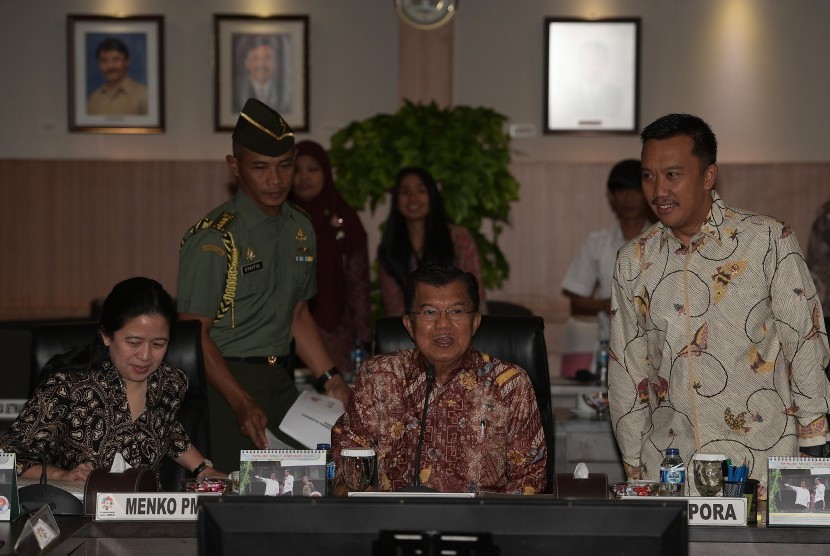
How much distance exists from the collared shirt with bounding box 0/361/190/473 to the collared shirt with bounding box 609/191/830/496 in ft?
3.85

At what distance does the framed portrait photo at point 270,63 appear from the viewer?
24.8ft

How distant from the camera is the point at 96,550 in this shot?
7.22 ft

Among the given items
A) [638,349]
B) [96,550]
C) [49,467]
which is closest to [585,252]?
[638,349]

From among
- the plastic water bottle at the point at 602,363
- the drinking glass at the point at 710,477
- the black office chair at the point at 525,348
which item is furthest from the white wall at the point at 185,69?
the drinking glass at the point at 710,477

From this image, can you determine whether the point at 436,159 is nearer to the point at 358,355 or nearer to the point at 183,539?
the point at 358,355

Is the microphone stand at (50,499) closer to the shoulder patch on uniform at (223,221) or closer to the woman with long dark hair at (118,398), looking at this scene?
the woman with long dark hair at (118,398)

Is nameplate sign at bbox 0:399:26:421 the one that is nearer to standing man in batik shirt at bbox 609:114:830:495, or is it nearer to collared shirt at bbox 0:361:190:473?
collared shirt at bbox 0:361:190:473

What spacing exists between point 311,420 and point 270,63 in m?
4.60

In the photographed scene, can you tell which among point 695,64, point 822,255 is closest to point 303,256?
point 822,255

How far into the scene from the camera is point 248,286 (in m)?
3.60

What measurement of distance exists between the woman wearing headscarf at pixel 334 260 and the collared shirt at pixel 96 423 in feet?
7.27

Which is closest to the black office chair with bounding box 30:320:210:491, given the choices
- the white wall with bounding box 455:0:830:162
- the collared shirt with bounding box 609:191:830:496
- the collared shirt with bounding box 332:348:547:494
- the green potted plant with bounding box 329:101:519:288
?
the collared shirt with bounding box 332:348:547:494

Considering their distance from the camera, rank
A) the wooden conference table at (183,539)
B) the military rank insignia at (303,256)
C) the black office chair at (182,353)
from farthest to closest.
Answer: the military rank insignia at (303,256), the black office chair at (182,353), the wooden conference table at (183,539)

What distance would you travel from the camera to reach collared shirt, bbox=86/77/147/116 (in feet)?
25.0
